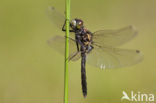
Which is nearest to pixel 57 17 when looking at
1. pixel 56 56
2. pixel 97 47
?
pixel 97 47

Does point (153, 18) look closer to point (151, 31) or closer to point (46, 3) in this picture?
point (151, 31)

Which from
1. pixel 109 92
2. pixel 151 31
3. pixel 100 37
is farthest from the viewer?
pixel 151 31

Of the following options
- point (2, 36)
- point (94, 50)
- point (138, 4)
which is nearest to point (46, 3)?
point (2, 36)

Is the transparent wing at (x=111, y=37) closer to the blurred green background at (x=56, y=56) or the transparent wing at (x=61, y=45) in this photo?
the transparent wing at (x=61, y=45)

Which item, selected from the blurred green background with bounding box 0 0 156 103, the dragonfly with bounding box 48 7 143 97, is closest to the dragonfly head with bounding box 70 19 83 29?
the dragonfly with bounding box 48 7 143 97

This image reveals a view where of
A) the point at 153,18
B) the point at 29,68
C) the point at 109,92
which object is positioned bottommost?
the point at 109,92

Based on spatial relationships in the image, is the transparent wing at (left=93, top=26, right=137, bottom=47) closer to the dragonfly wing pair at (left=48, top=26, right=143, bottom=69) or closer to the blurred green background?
the dragonfly wing pair at (left=48, top=26, right=143, bottom=69)

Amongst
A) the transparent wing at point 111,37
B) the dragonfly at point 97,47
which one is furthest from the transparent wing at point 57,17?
the transparent wing at point 111,37

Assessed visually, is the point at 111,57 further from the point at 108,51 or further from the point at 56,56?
the point at 56,56
